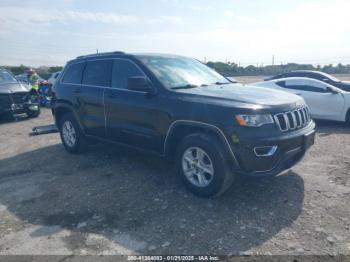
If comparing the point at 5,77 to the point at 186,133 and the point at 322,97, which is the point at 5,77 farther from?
the point at 322,97

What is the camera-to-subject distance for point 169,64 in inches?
204

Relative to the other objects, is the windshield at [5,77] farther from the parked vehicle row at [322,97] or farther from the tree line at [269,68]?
the tree line at [269,68]

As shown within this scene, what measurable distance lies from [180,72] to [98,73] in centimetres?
158

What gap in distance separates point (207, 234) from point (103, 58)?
3.60 m

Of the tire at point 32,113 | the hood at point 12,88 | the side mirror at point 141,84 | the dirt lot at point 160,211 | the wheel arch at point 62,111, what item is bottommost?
the dirt lot at point 160,211

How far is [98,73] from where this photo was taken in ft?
18.9

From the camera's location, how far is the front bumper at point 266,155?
148 inches

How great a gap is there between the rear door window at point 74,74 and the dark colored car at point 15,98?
17.5 feet

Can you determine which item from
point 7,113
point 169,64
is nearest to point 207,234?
point 169,64

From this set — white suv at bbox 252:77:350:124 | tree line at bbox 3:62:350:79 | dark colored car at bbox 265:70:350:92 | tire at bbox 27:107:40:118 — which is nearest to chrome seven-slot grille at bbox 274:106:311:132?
white suv at bbox 252:77:350:124

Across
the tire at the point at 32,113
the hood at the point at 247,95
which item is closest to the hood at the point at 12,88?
the tire at the point at 32,113

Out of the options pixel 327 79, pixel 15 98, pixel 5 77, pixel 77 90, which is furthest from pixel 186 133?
pixel 5 77

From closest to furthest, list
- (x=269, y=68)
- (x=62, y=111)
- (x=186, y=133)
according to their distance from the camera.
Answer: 1. (x=186, y=133)
2. (x=62, y=111)
3. (x=269, y=68)

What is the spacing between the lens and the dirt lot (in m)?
3.33
